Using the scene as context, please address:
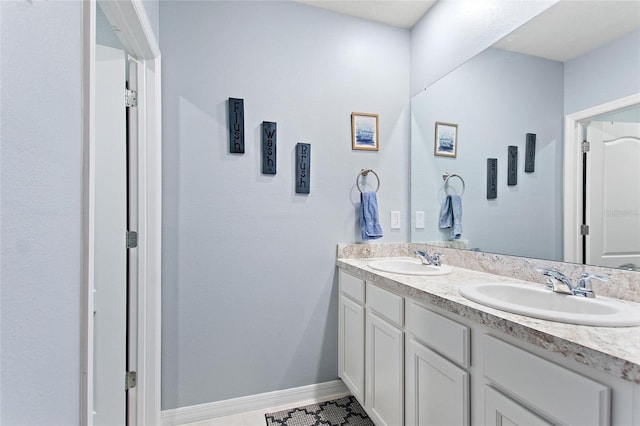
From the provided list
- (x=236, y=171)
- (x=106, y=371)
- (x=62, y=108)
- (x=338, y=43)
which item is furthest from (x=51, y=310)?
(x=338, y=43)

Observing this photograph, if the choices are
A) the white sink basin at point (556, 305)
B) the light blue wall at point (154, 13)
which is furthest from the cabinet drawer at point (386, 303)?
the light blue wall at point (154, 13)

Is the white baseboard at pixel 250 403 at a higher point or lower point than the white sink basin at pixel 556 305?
lower

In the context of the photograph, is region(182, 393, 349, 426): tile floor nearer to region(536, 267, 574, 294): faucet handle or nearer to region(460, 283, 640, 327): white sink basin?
region(460, 283, 640, 327): white sink basin

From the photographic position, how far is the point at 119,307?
1514mm

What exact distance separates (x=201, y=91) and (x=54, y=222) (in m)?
1.37

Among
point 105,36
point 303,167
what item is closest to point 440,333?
point 303,167

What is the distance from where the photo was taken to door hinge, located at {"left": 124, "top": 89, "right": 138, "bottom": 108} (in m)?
1.54

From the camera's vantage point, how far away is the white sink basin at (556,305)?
2.58ft

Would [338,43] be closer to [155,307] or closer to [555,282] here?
[555,282]

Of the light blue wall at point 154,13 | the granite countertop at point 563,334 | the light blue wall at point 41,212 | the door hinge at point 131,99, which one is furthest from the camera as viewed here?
the door hinge at point 131,99

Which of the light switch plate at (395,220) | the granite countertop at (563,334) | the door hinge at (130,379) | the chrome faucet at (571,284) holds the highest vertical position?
the light switch plate at (395,220)

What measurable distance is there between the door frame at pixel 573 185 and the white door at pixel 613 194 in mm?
30

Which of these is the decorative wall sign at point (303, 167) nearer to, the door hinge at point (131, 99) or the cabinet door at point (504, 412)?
the door hinge at point (131, 99)

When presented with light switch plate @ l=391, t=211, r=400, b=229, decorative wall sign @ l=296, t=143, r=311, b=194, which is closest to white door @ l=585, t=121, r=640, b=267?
light switch plate @ l=391, t=211, r=400, b=229
